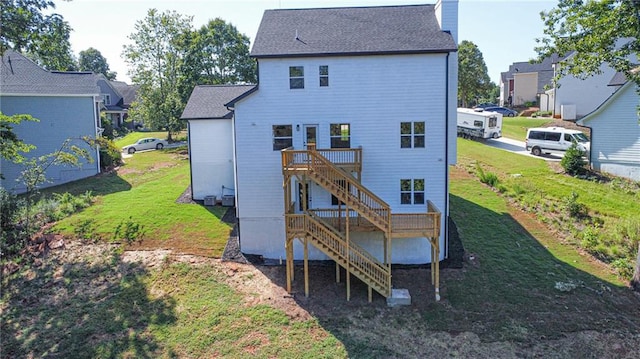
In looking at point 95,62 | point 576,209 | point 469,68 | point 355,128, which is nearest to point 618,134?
point 576,209

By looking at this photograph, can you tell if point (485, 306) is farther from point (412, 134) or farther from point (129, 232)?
point (129, 232)

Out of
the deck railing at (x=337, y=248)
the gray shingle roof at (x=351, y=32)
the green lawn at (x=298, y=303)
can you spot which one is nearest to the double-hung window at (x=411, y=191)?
the green lawn at (x=298, y=303)

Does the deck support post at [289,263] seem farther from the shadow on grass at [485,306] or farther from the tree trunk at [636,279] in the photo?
the tree trunk at [636,279]

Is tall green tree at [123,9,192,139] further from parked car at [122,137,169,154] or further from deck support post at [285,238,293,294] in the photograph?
deck support post at [285,238,293,294]

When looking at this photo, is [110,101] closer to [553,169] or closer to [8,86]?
[8,86]

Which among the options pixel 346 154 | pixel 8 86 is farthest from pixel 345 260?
pixel 8 86
